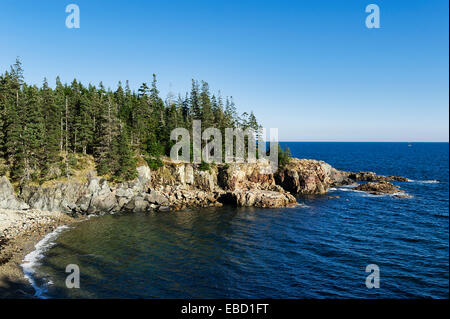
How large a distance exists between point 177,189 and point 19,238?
108ft

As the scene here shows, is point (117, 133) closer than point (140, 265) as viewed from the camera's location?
No

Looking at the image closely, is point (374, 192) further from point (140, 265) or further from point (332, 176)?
point (140, 265)

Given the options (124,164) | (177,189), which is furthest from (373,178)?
(124,164)

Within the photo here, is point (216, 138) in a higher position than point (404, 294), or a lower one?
higher

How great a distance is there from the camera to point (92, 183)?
57.3 metres

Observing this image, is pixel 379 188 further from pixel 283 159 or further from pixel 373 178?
pixel 283 159

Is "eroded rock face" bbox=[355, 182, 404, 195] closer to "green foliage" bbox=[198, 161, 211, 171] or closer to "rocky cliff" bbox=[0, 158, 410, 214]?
"rocky cliff" bbox=[0, 158, 410, 214]

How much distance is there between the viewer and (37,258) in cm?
3350

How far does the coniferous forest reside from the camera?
5519 cm

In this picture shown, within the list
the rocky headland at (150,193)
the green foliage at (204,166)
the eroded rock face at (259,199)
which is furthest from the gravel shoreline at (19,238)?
the eroded rock face at (259,199)
